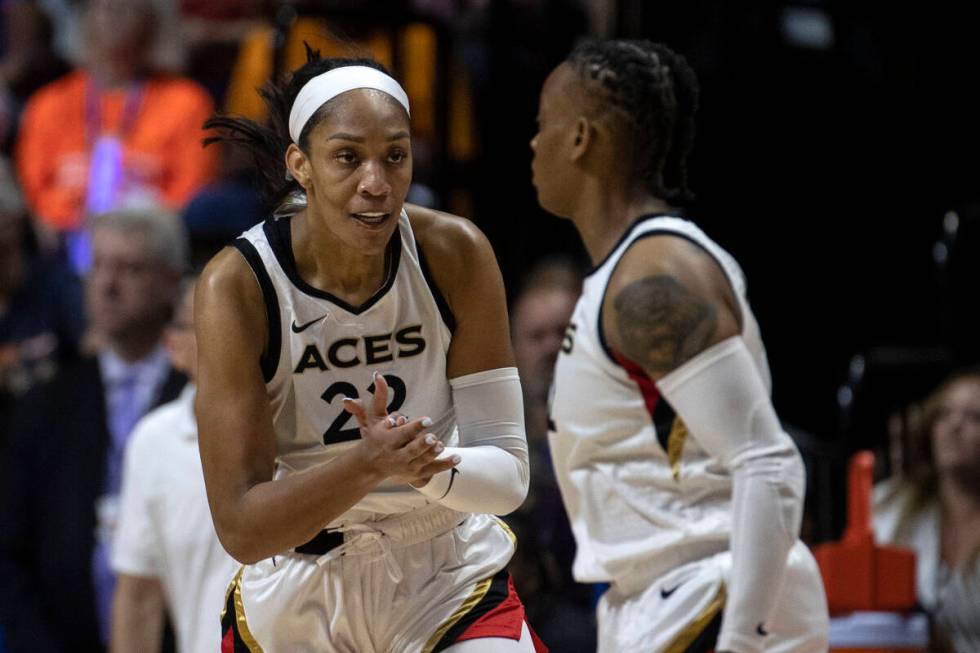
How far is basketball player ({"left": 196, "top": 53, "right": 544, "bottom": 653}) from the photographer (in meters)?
3.12

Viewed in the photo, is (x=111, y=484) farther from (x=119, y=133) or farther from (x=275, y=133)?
(x=275, y=133)

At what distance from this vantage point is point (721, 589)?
12.5ft

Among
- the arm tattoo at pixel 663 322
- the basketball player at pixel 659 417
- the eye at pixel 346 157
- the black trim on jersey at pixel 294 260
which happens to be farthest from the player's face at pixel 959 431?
the eye at pixel 346 157

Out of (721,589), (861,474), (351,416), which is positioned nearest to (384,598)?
(351,416)

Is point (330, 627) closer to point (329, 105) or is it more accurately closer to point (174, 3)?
point (329, 105)

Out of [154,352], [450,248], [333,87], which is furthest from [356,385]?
[154,352]

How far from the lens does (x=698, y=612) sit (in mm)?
3805

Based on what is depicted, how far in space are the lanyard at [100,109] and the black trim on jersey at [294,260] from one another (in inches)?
178

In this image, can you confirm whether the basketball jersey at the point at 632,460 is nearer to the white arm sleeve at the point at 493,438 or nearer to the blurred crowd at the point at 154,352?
the white arm sleeve at the point at 493,438

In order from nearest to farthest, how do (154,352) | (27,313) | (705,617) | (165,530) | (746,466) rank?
1. (746,466)
2. (705,617)
3. (165,530)
4. (154,352)
5. (27,313)

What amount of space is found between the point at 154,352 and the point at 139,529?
1100mm

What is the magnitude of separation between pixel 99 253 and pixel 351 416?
303cm

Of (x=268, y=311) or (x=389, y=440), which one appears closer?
(x=389, y=440)

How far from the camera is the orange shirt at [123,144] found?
298 inches
